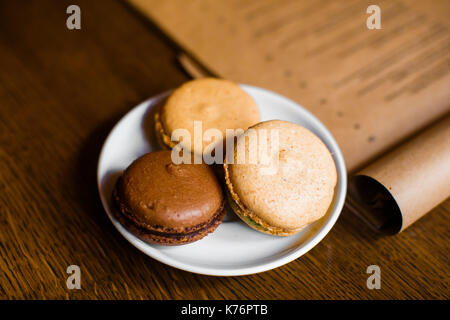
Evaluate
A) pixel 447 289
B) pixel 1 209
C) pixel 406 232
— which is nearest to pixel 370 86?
pixel 406 232

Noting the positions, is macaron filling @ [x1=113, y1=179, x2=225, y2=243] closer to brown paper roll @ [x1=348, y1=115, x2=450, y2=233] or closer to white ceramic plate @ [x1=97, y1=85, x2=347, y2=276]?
white ceramic plate @ [x1=97, y1=85, x2=347, y2=276]

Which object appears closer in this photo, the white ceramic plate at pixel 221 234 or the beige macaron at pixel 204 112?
the white ceramic plate at pixel 221 234

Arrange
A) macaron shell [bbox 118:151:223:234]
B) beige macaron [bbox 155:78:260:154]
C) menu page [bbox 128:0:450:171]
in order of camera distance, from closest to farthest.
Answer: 1. macaron shell [bbox 118:151:223:234]
2. beige macaron [bbox 155:78:260:154]
3. menu page [bbox 128:0:450:171]

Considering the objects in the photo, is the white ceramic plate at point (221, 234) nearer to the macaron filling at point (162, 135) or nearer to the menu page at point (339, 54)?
the macaron filling at point (162, 135)

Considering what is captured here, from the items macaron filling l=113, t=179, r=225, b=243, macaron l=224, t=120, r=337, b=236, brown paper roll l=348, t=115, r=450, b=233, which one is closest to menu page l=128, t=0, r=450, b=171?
brown paper roll l=348, t=115, r=450, b=233

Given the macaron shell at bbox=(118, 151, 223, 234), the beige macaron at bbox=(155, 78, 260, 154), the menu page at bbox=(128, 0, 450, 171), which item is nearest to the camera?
the macaron shell at bbox=(118, 151, 223, 234)

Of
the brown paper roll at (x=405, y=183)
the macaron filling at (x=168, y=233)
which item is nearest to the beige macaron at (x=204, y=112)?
the macaron filling at (x=168, y=233)
